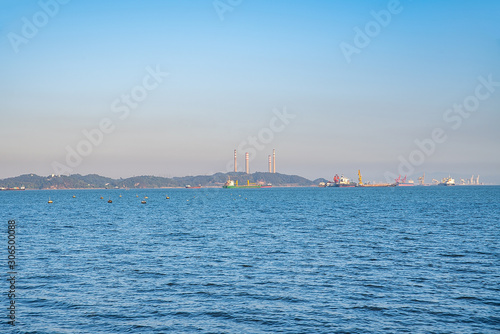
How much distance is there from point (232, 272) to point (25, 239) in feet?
113

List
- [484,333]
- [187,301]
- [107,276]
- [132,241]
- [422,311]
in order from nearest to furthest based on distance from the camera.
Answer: [484,333] < [422,311] < [187,301] < [107,276] < [132,241]

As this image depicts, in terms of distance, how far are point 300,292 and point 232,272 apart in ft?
25.4

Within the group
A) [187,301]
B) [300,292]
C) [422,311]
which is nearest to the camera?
[422,311]

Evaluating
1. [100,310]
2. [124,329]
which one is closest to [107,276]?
[100,310]

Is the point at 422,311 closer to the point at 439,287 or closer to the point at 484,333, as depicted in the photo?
the point at 484,333

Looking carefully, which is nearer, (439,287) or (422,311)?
(422,311)

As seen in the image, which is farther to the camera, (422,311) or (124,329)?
(422,311)

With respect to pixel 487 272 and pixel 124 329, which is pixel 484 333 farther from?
pixel 124 329

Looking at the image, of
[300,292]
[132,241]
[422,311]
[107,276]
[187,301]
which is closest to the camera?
[422,311]

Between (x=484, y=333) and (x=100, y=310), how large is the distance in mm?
20426

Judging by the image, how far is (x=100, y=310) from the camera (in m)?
25.1

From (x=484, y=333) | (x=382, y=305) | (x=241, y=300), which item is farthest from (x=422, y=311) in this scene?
(x=241, y=300)

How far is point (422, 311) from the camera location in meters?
24.7

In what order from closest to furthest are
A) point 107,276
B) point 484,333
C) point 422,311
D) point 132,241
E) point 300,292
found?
point 484,333 → point 422,311 → point 300,292 → point 107,276 → point 132,241
